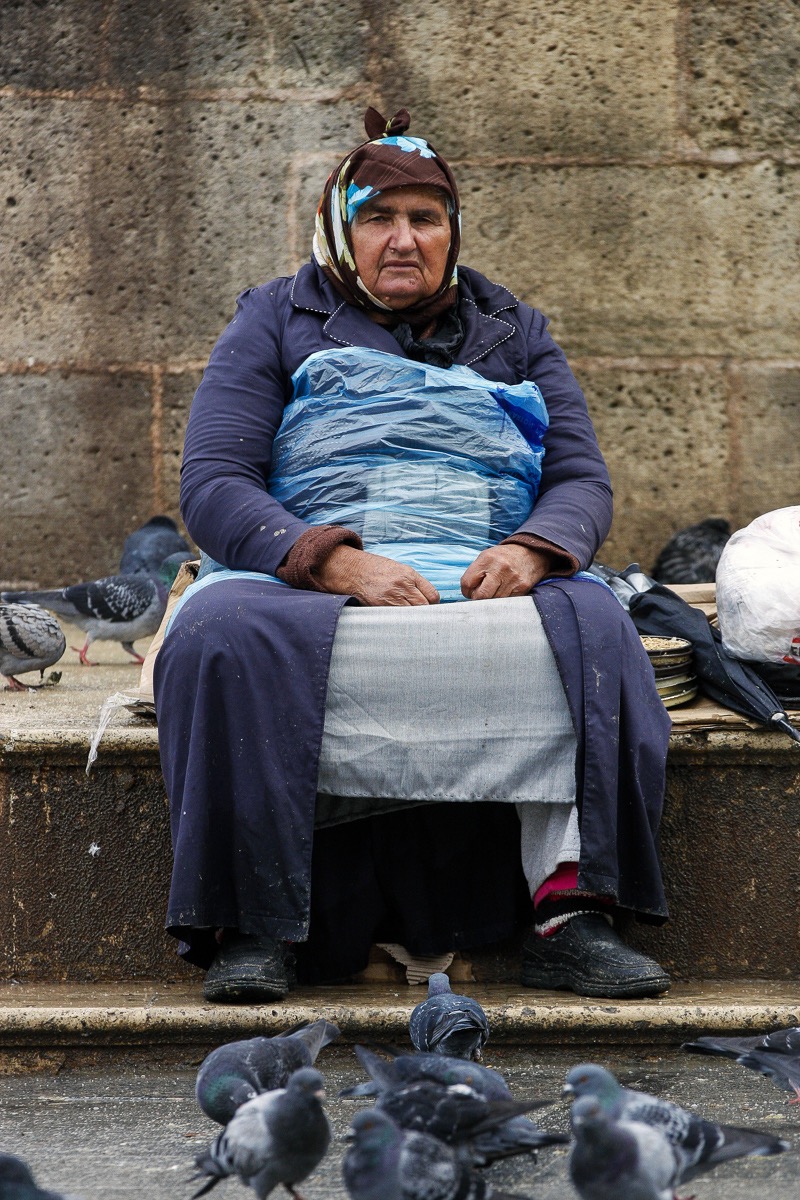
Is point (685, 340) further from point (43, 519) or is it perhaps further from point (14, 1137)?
point (14, 1137)

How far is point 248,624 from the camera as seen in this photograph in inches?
113

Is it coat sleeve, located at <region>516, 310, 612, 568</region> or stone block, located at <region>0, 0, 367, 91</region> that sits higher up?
stone block, located at <region>0, 0, 367, 91</region>

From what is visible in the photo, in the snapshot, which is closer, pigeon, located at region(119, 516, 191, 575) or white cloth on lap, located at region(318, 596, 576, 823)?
white cloth on lap, located at region(318, 596, 576, 823)

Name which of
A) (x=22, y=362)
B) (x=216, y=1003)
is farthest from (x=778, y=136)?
(x=216, y=1003)

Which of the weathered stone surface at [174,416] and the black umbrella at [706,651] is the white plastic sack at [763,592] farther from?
the weathered stone surface at [174,416]

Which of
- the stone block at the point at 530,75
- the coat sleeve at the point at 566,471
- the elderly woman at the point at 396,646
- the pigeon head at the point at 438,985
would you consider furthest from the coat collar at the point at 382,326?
the stone block at the point at 530,75

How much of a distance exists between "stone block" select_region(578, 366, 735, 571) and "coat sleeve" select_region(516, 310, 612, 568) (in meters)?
1.91

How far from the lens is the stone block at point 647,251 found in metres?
5.46

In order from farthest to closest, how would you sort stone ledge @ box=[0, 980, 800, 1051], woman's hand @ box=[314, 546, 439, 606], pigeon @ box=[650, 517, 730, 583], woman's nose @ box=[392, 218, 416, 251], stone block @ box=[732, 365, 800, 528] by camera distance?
1. stone block @ box=[732, 365, 800, 528]
2. pigeon @ box=[650, 517, 730, 583]
3. woman's nose @ box=[392, 218, 416, 251]
4. woman's hand @ box=[314, 546, 439, 606]
5. stone ledge @ box=[0, 980, 800, 1051]

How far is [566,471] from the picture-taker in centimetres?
346

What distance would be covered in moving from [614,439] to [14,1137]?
12.2ft

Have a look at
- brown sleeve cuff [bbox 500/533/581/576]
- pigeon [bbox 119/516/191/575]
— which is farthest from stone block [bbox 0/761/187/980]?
pigeon [bbox 119/516/191/575]

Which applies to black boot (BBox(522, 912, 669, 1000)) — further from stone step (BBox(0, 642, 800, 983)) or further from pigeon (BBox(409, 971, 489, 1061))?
pigeon (BBox(409, 971, 489, 1061))

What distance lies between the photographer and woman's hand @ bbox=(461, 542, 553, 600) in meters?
3.04
